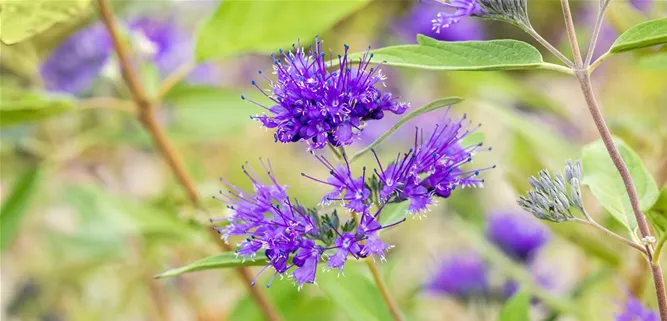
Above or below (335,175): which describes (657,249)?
below

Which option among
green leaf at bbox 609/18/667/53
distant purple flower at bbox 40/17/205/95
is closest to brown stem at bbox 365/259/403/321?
green leaf at bbox 609/18/667/53

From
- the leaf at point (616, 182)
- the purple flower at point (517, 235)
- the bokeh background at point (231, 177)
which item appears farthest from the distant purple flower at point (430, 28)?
the leaf at point (616, 182)

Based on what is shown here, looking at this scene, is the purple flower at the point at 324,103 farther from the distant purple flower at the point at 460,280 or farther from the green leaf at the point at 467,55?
the distant purple flower at the point at 460,280

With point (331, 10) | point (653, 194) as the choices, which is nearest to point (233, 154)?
point (331, 10)

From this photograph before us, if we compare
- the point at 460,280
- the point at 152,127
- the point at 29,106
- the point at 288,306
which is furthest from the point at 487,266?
the point at 29,106

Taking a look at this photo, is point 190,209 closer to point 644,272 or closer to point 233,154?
point 644,272

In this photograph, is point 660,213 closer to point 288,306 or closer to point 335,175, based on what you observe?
point 335,175
